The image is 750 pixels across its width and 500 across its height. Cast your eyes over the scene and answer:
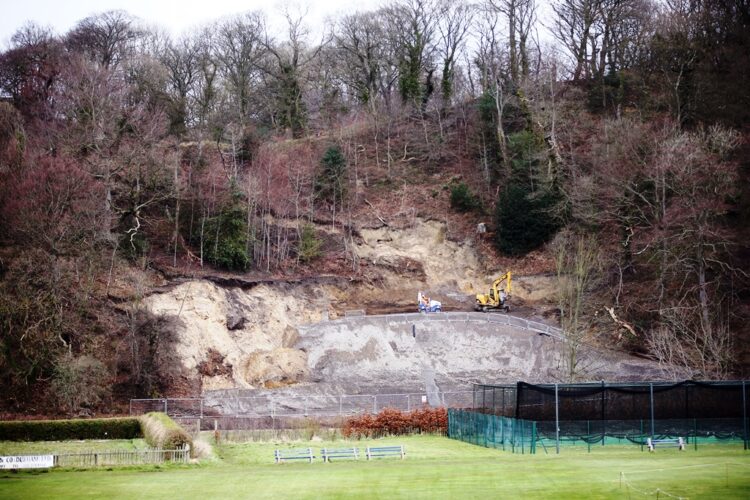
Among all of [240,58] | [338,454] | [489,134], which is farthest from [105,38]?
[338,454]

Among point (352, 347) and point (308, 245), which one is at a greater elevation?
point (308, 245)

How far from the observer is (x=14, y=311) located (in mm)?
46688

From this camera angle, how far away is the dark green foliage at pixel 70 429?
1556 inches

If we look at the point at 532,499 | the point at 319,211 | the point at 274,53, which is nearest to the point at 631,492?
the point at 532,499

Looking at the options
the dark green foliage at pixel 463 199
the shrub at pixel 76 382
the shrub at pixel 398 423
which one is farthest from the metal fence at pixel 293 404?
the dark green foliage at pixel 463 199

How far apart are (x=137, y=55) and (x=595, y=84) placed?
43.0 m

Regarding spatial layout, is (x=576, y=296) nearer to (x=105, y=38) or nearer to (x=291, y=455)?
(x=291, y=455)

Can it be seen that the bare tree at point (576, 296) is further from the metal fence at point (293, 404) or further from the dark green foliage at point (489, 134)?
the dark green foliage at point (489, 134)

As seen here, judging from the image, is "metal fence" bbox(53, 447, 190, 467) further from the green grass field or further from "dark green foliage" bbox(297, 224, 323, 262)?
"dark green foliage" bbox(297, 224, 323, 262)

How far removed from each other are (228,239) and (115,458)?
33.8 metres

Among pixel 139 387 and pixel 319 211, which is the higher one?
pixel 319 211

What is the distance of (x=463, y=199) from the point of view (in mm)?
73062

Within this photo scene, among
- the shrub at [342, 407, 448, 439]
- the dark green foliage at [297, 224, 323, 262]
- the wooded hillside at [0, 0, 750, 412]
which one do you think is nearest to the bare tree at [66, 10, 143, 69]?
the wooded hillside at [0, 0, 750, 412]

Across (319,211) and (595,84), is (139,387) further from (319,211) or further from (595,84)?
(595,84)
